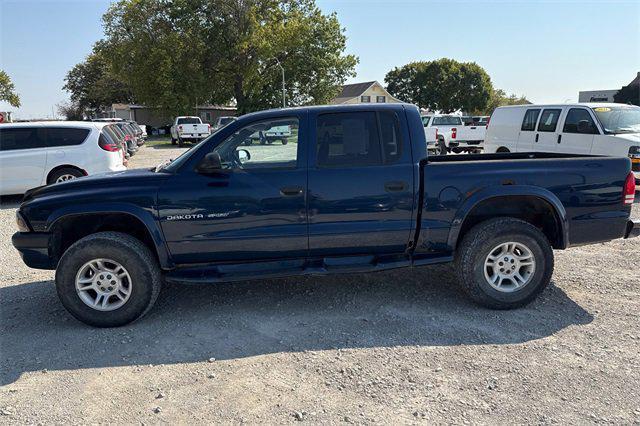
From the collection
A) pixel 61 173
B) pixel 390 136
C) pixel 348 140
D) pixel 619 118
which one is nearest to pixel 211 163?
pixel 348 140

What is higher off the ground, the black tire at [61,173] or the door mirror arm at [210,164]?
the door mirror arm at [210,164]

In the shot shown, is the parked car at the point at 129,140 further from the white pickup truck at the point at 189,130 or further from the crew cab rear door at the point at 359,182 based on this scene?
the crew cab rear door at the point at 359,182

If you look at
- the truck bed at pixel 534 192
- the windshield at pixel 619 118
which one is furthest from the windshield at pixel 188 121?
the truck bed at pixel 534 192

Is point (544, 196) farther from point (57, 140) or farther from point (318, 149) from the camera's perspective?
point (57, 140)

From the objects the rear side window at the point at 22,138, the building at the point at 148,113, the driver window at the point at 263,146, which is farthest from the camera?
the building at the point at 148,113

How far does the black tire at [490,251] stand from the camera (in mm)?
4172

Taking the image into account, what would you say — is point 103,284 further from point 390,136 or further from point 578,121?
point 578,121

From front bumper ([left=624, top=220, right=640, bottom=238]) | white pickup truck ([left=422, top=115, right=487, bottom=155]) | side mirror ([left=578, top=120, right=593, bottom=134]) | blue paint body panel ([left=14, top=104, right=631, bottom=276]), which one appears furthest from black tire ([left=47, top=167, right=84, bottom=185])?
white pickup truck ([left=422, top=115, right=487, bottom=155])

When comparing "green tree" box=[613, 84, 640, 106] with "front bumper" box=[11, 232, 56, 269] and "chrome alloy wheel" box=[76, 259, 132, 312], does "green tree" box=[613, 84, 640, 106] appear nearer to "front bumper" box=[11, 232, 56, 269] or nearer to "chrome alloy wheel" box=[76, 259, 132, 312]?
"chrome alloy wheel" box=[76, 259, 132, 312]

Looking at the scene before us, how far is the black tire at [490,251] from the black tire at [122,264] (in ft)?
9.49

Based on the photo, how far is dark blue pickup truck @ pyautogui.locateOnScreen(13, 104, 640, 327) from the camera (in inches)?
157

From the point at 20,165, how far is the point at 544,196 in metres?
10.0

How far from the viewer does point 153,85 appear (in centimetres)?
3919

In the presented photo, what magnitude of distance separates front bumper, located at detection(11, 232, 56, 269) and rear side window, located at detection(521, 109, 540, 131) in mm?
10406
